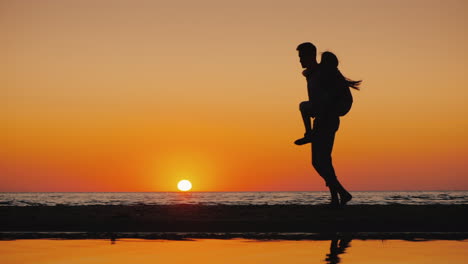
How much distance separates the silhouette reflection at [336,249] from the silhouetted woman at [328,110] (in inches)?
97.7

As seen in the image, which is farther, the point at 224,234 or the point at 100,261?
the point at 224,234

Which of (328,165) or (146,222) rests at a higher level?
(328,165)

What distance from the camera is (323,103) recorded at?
1062 centimetres

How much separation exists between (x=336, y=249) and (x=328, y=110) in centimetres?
357

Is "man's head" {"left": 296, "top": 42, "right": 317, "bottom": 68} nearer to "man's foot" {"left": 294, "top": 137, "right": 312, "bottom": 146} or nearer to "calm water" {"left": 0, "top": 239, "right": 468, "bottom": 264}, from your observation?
"man's foot" {"left": 294, "top": 137, "right": 312, "bottom": 146}

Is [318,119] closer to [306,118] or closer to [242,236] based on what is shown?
[306,118]

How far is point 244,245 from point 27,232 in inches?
150

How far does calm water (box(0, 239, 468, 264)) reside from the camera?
6.67 meters

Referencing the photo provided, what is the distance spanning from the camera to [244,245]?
816 centimetres

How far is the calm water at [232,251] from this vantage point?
6.67m

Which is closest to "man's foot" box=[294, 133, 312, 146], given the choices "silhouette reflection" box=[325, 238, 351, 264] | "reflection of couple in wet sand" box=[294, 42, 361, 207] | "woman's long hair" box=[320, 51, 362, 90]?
A: "reflection of couple in wet sand" box=[294, 42, 361, 207]

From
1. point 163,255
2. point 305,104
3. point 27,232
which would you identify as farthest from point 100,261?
point 305,104

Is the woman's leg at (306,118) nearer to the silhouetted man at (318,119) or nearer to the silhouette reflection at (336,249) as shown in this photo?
the silhouetted man at (318,119)

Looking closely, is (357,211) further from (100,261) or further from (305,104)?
(100,261)
